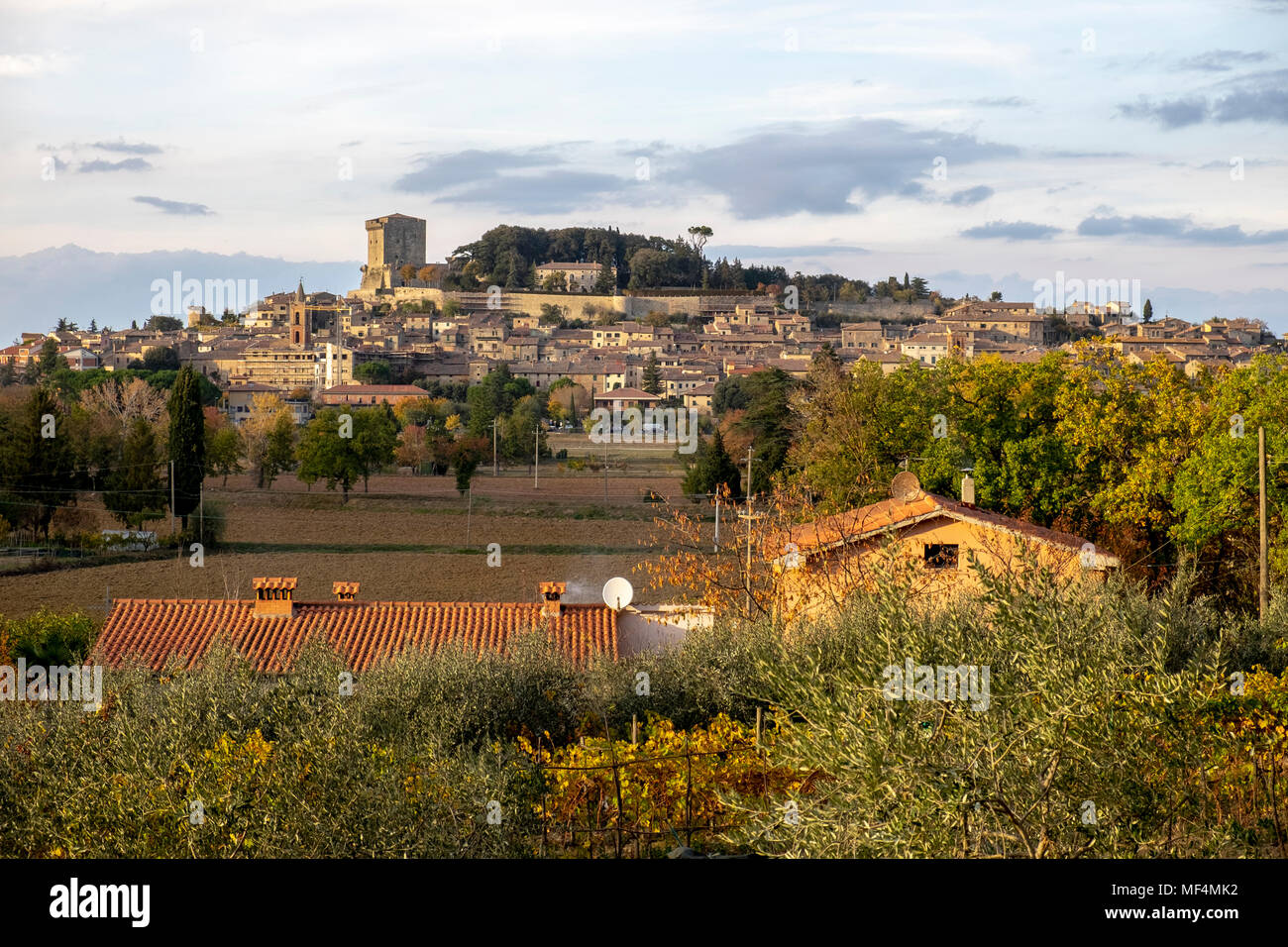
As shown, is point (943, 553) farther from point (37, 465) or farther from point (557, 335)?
point (557, 335)

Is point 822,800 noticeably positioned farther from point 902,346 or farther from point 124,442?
point 902,346

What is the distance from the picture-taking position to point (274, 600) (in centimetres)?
1223

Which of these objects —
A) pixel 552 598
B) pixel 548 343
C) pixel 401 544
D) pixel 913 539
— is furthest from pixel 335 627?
pixel 548 343

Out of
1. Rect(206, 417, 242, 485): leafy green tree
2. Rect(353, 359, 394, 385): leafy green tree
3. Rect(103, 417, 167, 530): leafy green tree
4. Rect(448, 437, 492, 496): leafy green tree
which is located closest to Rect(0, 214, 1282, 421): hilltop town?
Rect(353, 359, 394, 385): leafy green tree

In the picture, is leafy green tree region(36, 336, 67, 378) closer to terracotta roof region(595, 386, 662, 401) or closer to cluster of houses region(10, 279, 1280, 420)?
cluster of houses region(10, 279, 1280, 420)

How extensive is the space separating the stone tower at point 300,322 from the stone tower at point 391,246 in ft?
76.3

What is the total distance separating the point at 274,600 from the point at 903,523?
615 centimetres

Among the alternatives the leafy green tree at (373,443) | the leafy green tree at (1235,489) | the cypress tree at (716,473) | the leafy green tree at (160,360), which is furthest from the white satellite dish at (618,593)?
the leafy green tree at (160,360)

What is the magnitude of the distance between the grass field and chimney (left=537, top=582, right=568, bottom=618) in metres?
6.14

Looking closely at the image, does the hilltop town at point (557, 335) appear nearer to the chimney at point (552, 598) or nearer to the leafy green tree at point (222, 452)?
the leafy green tree at point (222, 452)

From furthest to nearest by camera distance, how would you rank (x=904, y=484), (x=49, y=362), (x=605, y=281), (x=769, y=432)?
(x=605, y=281) → (x=49, y=362) → (x=769, y=432) → (x=904, y=484)

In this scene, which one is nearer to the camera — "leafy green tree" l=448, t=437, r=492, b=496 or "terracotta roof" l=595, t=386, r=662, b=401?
"leafy green tree" l=448, t=437, r=492, b=496

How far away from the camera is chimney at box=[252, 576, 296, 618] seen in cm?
1208

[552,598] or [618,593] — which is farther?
[552,598]
